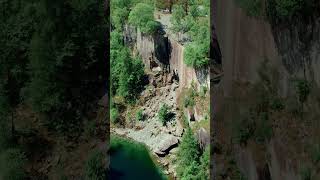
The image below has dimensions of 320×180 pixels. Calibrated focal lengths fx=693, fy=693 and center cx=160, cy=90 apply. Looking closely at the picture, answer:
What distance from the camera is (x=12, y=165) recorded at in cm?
931

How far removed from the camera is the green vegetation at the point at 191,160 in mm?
11168

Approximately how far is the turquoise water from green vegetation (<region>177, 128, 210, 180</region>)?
0.47 m

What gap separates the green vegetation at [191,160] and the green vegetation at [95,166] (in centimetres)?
168

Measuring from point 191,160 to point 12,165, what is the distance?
10.8 ft

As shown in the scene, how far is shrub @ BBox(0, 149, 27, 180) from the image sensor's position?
365 inches

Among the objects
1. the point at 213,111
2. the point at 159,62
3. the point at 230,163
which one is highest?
the point at 159,62

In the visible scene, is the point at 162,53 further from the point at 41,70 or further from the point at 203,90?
the point at 41,70

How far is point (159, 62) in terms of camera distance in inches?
509

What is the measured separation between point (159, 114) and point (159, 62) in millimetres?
979

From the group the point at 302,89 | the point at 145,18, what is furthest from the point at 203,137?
the point at 302,89

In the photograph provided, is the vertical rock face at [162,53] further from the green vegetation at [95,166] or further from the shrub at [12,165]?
the shrub at [12,165]

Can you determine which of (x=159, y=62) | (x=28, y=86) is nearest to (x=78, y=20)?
(x=28, y=86)

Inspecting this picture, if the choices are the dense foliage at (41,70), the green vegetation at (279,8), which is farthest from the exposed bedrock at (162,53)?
the green vegetation at (279,8)

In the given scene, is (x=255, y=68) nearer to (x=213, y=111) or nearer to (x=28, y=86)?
(x=213, y=111)
